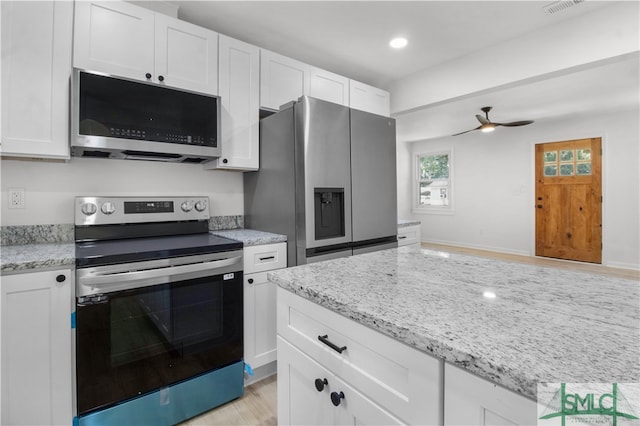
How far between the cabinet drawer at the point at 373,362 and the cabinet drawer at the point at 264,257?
1.01 m

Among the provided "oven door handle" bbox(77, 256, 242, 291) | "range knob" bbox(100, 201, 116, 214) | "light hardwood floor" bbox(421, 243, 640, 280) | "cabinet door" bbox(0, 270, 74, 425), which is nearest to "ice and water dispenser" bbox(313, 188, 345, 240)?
"oven door handle" bbox(77, 256, 242, 291)

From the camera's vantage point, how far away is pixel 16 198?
1.83 metres

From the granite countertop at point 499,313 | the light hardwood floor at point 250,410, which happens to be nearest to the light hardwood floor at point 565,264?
the light hardwood floor at point 250,410

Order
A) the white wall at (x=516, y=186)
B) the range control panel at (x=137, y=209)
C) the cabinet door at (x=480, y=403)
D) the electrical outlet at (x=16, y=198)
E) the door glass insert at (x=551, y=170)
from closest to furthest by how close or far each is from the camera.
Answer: the cabinet door at (x=480, y=403) < the electrical outlet at (x=16, y=198) < the range control panel at (x=137, y=209) < the white wall at (x=516, y=186) < the door glass insert at (x=551, y=170)

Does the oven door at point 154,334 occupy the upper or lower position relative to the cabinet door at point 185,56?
lower

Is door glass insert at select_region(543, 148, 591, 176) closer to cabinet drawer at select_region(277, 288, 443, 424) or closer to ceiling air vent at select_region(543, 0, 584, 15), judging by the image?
ceiling air vent at select_region(543, 0, 584, 15)

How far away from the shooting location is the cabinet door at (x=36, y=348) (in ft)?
4.43

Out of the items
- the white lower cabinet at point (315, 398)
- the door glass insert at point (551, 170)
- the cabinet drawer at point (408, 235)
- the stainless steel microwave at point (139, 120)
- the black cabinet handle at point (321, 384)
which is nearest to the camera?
the white lower cabinet at point (315, 398)

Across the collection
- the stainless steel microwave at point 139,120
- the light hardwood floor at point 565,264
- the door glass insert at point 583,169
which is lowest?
the light hardwood floor at point 565,264

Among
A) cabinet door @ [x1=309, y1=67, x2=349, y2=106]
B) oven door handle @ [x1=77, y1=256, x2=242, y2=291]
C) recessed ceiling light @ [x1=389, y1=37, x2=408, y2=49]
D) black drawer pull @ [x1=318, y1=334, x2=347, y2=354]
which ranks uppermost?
recessed ceiling light @ [x1=389, y1=37, x2=408, y2=49]

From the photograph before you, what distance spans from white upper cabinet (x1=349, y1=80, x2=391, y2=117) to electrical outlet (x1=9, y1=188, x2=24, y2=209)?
2.51m

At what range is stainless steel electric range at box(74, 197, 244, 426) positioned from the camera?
1.47 meters

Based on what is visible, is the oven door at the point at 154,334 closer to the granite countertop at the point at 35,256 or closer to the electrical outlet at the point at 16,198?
the granite countertop at the point at 35,256

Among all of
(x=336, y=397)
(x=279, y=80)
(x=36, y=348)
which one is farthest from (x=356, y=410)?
(x=279, y=80)
